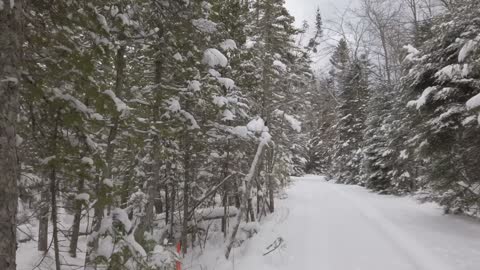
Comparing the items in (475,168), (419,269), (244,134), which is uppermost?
(244,134)

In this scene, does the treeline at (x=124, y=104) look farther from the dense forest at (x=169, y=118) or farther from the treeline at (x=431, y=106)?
the treeline at (x=431, y=106)

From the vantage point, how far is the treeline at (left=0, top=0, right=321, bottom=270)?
180 inches

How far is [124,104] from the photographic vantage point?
5.17 m

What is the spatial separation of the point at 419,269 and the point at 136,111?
6795 millimetres

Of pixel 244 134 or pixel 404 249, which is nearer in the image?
pixel 404 249

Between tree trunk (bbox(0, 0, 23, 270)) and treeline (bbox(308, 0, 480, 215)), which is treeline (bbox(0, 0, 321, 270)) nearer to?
tree trunk (bbox(0, 0, 23, 270))

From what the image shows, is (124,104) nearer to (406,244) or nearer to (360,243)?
(360,243)

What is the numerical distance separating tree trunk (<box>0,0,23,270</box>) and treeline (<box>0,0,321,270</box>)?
0.04ft

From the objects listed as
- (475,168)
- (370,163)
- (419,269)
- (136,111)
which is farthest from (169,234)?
(370,163)

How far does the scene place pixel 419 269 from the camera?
25.5ft

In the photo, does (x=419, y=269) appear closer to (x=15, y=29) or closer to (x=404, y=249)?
(x=404, y=249)

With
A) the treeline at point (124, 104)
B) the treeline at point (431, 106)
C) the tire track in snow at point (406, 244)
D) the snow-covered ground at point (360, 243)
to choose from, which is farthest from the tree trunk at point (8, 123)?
the treeline at point (431, 106)

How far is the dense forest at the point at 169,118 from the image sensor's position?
15.3 feet

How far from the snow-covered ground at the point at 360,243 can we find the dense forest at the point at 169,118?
2.50ft
